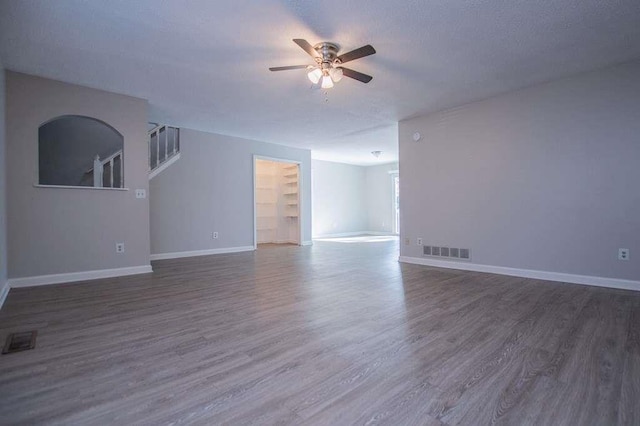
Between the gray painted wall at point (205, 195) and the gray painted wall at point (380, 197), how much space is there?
14.6 feet

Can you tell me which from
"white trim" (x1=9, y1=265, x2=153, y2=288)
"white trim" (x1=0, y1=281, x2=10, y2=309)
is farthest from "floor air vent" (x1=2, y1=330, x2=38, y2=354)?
"white trim" (x1=9, y1=265, x2=153, y2=288)

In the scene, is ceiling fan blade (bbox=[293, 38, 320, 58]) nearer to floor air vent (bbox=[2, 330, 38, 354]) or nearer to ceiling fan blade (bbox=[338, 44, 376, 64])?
ceiling fan blade (bbox=[338, 44, 376, 64])

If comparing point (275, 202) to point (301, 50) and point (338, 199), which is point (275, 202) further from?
point (301, 50)

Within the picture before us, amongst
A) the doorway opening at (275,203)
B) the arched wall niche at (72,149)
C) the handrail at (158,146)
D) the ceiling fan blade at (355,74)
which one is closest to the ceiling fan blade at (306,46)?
the ceiling fan blade at (355,74)

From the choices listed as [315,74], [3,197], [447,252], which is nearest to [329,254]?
[447,252]

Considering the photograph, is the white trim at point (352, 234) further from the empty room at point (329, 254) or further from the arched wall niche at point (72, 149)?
the arched wall niche at point (72, 149)

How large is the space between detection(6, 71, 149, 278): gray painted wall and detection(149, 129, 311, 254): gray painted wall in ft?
4.19

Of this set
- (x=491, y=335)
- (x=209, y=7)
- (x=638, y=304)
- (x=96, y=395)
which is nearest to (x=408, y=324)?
(x=491, y=335)

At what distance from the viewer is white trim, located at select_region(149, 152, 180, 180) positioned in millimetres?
5243

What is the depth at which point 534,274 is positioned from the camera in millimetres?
3719

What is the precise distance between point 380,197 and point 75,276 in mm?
8407

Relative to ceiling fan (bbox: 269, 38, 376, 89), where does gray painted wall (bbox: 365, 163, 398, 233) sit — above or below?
below

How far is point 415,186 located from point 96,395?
Answer: 4.57 metres

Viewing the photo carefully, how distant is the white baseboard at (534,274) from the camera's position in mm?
3172
